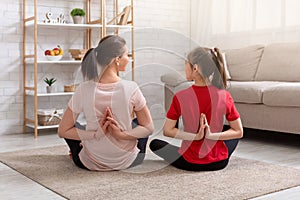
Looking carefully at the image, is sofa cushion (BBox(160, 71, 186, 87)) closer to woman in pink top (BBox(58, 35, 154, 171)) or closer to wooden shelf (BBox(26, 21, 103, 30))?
wooden shelf (BBox(26, 21, 103, 30))

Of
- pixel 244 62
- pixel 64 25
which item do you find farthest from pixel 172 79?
pixel 64 25

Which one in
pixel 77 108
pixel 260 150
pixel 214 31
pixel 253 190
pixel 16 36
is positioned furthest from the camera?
pixel 214 31

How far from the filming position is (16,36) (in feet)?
13.4

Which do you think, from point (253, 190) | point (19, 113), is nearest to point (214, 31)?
point (19, 113)

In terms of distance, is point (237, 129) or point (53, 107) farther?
point (53, 107)

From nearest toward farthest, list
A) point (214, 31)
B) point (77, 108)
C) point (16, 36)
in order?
1. point (77, 108)
2. point (16, 36)
3. point (214, 31)

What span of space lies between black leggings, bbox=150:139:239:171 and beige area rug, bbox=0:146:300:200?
4 cm

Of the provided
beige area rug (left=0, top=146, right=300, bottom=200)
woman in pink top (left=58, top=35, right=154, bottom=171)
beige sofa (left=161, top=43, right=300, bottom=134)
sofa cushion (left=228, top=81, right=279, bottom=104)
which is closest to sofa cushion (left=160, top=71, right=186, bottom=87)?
beige sofa (left=161, top=43, right=300, bottom=134)

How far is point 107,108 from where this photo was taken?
2.33 m

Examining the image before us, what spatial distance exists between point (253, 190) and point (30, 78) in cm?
267

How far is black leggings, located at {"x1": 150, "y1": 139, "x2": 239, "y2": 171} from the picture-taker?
2.48 m

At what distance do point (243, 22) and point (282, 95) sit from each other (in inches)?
67.4

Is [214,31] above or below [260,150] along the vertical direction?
above

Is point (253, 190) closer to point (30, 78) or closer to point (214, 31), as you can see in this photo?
point (30, 78)
